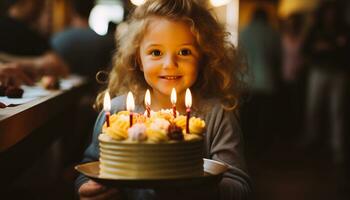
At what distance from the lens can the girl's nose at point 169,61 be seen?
77.5 inches

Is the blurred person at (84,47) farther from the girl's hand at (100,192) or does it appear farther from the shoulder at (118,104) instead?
the girl's hand at (100,192)

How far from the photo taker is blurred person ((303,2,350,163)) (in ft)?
21.5

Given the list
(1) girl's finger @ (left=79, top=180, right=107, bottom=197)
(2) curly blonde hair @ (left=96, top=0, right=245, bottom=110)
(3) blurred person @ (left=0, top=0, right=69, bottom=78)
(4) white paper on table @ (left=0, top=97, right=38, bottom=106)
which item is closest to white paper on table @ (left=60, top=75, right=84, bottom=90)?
(3) blurred person @ (left=0, top=0, right=69, bottom=78)

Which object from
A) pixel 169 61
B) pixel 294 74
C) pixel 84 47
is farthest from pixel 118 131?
pixel 294 74

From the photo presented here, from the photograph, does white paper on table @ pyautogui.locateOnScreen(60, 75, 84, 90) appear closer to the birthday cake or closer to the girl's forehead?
the girl's forehead

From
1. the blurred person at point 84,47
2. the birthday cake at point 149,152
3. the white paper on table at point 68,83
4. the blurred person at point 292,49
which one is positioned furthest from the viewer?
the blurred person at point 292,49

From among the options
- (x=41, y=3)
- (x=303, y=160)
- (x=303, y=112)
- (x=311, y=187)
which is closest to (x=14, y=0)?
(x=41, y=3)

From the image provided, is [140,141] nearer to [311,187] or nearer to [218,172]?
[218,172]

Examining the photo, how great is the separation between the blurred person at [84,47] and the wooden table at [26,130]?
4.99 ft

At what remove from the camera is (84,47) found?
582 cm

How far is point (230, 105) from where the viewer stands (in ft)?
7.12

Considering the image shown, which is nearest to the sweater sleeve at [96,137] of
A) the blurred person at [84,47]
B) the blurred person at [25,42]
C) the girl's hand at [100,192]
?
the girl's hand at [100,192]

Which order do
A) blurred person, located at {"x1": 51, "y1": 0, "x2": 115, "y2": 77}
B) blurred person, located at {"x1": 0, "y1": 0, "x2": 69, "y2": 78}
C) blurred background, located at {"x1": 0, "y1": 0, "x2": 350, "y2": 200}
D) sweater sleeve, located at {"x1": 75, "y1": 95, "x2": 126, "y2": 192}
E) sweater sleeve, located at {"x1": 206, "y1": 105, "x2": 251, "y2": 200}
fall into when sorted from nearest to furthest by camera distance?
sweater sleeve, located at {"x1": 206, "y1": 105, "x2": 251, "y2": 200}, sweater sleeve, located at {"x1": 75, "y1": 95, "x2": 126, "y2": 192}, blurred person, located at {"x1": 0, "y1": 0, "x2": 69, "y2": 78}, blurred background, located at {"x1": 0, "y1": 0, "x2": 350, "y2": 200}, blurred person, located at {"x1": 51, "y1": 0, "x2": 115, "y2": 77}

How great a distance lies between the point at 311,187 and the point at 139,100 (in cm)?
338
